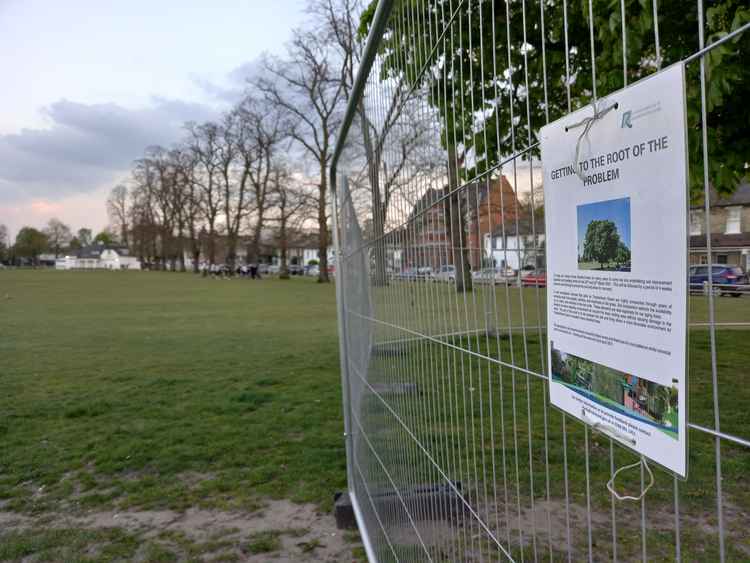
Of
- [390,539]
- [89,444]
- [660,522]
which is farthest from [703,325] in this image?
[89,444]

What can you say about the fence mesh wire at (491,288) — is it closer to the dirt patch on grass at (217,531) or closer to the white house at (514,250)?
the white house at (514,250)

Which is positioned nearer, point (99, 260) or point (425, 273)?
point (425, 273)

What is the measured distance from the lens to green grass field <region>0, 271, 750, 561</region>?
4.98ft

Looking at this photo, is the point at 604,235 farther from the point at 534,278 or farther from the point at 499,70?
the point at 499,70

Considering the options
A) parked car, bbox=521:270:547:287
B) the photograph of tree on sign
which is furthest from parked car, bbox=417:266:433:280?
the photograph of tree on sign

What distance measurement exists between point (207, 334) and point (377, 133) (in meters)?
12.5

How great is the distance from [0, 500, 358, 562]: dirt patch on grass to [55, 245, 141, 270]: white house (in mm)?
133176

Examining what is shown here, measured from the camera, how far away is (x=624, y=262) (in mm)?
840

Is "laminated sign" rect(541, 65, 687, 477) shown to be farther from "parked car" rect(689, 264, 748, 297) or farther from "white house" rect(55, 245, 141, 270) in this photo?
"white house" rect(55, 245, 141, 270)

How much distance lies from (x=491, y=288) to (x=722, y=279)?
600 mm

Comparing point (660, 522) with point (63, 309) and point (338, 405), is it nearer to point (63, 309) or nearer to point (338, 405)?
point (338, 405)

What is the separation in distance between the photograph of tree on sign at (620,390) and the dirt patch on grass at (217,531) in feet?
9.06

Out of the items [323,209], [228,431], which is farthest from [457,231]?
[323,209]

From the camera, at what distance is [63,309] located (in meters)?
21.9
